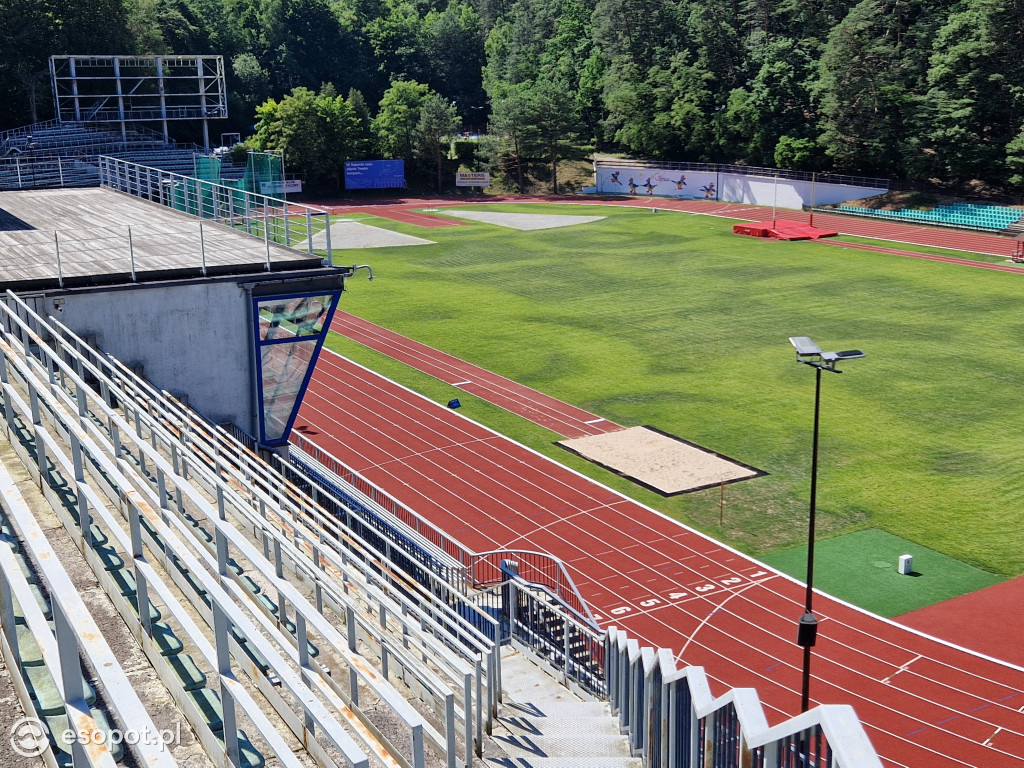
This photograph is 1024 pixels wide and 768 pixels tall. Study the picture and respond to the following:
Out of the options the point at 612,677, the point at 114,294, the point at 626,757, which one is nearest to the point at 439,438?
the point at 114,294

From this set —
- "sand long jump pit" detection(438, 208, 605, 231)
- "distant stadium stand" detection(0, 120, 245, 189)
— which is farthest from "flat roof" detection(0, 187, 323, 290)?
"sand long jump pit" detection(438, 208, 605, 231)

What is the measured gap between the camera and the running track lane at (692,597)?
680 inches

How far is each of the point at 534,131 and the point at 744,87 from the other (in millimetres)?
18037

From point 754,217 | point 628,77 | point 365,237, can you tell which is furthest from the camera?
point 628,77

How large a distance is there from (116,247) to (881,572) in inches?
662

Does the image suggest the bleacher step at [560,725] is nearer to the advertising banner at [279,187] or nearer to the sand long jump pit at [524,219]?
the advertising banner at [279,187]

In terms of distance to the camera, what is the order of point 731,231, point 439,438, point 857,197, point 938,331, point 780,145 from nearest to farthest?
point 439,438 → point 938,331 → point 731,231 → point 857,197 → point 780,145

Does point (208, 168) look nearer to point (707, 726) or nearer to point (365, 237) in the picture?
point (365, 237)

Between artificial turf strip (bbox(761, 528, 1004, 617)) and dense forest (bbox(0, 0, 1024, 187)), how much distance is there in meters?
53.0

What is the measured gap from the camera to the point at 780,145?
83.4 meters

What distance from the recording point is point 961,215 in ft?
230

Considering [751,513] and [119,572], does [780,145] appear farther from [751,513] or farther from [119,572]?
[119,572]

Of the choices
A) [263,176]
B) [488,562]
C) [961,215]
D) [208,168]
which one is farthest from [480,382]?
[961,215]

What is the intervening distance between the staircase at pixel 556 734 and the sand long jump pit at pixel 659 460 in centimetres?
1296
